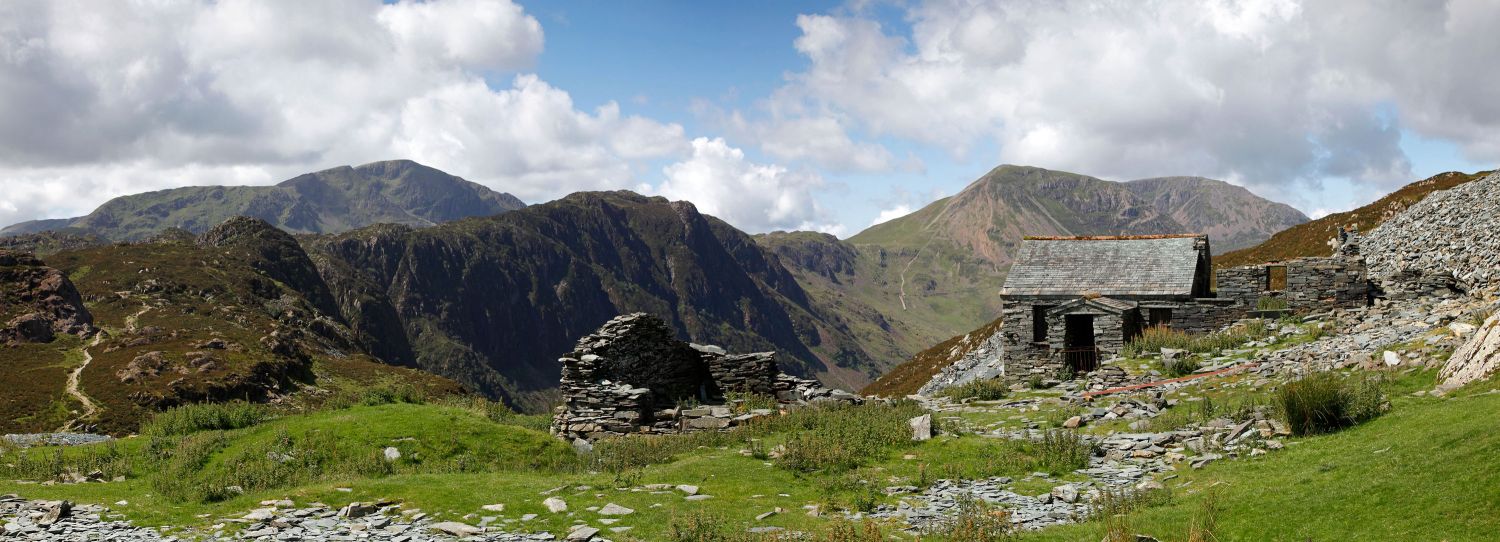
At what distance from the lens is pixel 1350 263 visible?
31.2m

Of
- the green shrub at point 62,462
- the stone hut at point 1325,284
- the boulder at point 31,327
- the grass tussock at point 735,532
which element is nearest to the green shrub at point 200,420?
the green shrub at point 62,462

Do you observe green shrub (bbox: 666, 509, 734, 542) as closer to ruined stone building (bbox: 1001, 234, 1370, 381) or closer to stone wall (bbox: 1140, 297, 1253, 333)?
ruined stone building (bbox: 1001, 234, 1370, 381)

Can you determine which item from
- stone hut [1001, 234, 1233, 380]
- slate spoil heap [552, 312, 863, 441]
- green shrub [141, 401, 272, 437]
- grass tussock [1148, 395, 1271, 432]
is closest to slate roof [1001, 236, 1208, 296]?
stone hut [1001, 234, 1233, 380]

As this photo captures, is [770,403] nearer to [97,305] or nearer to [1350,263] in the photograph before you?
[1350,263]

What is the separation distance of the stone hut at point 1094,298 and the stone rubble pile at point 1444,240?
6.47m

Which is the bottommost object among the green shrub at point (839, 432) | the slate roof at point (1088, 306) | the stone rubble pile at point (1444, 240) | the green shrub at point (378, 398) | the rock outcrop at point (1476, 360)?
the green shrub at point (839, 432)

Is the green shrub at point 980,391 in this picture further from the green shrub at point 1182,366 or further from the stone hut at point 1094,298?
the green shrub at point 1182,366

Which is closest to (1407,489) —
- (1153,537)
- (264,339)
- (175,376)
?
(1153,537)

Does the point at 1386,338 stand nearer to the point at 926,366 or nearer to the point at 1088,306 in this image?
the point at 1088,306

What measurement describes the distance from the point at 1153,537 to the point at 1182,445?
663cm

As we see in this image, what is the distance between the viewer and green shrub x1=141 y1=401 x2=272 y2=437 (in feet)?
69.3

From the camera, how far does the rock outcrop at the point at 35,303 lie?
2013 inches

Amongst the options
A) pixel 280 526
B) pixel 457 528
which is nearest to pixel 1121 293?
pixel 457 528

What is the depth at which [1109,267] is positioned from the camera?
3759 cm
